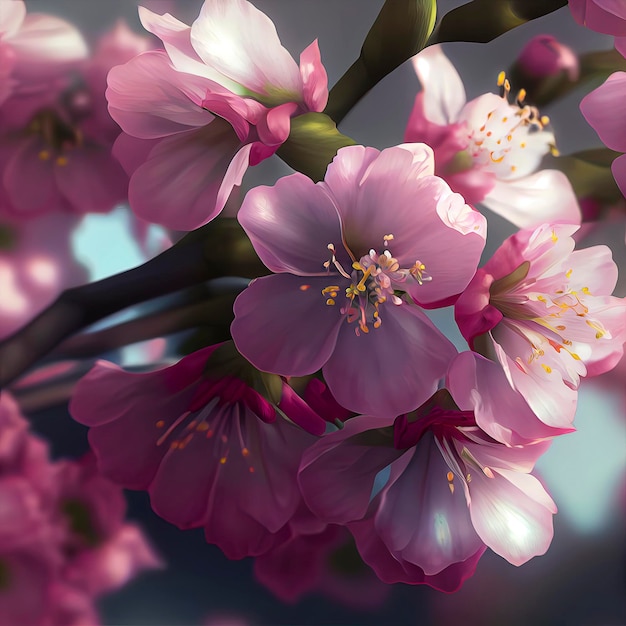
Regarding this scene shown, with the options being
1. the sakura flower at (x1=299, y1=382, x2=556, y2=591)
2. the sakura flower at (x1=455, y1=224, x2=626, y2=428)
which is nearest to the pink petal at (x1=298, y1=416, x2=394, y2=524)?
the sakura flower at (x1=299, y1=382, x2=556, y2=591)

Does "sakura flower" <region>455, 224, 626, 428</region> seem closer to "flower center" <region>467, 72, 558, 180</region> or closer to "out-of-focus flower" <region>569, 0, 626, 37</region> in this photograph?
"flower center" <region>467, 72, 558, 180</region>

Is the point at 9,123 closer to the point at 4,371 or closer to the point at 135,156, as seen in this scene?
the point at 135,156

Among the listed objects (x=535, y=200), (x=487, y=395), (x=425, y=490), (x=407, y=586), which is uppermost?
(x=535, y=200)

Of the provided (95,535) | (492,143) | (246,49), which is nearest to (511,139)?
(492,143)

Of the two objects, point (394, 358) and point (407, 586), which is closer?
point (394, 358)

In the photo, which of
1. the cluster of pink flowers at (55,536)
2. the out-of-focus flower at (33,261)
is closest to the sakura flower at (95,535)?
the cluster of pink flowers at (55,536)

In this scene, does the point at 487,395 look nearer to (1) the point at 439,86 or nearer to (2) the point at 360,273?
(2) the point at 360,273

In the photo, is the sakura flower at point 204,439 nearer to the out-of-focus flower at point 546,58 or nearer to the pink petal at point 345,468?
the pink petal at point 345,468
